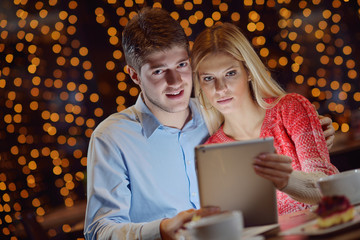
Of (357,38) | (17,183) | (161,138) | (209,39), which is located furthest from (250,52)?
(357,38)

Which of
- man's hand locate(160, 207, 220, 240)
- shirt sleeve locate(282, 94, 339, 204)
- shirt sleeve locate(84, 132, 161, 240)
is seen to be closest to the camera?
man's hand locate(160, 207, 220, 240)

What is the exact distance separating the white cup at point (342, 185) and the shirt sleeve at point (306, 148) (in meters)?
0.14

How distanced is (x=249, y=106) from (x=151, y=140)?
43cm

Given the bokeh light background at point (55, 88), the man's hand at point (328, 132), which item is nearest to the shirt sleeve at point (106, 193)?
the man's hand at point (328, 132)

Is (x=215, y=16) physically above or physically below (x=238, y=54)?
above

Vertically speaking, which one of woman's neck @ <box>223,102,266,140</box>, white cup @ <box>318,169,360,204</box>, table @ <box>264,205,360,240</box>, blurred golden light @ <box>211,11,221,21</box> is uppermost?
blurred golden light @ <box>211,11,221,21</box>

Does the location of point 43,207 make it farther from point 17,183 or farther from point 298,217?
point 298,217

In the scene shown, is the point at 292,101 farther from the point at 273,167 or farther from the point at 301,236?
the point at 301,236

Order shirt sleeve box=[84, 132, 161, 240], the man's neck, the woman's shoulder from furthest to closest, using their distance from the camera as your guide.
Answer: the man's neck
the woman's shoulder
shirt sleeve box=[84, 132, 161, 240]

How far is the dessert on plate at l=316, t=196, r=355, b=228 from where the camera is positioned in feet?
3.14

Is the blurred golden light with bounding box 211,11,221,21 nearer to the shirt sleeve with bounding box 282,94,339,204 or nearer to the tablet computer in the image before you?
the shirt sleeve with bounding box 282,94,339,204

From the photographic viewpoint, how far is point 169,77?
1694 mm

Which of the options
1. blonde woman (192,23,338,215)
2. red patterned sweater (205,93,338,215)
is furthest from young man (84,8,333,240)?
red patterned sweater (205,93,338,215)

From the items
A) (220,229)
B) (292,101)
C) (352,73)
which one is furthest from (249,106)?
(352,73)
